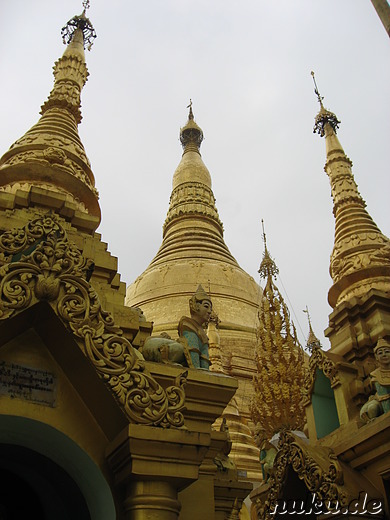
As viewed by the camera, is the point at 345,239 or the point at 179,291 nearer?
the point at 345,239

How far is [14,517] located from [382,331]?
9348mm

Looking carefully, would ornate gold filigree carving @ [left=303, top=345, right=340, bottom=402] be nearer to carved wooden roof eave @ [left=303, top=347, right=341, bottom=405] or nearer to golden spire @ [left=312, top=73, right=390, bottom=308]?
carved wooden roof eave @ [left=303, top=347, right=341, bottom=405]

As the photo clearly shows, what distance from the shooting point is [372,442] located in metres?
7.09

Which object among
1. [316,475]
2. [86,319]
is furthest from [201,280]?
[86,319]

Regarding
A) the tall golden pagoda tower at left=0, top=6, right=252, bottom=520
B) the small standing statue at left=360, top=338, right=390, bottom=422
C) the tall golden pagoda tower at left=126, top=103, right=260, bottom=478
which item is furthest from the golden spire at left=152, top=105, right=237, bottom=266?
the tall golden pagoda tower at left=0, top=6, right=252, bottom=520

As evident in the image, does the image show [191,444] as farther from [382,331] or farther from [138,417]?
[382,331]

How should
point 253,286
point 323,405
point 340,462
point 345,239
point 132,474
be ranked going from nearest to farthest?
1. point 132,474
2. point 340,462
3. point 323,405
4. point 345,239
5. point 253,286

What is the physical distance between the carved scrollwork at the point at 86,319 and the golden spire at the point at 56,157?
5.16 metres

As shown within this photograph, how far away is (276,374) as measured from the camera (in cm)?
1652

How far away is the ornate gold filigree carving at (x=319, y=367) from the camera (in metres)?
10.9

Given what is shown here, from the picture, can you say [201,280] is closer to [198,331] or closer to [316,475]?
[316,475]

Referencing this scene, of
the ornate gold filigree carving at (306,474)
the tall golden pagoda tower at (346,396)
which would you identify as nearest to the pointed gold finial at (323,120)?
the tall golden pagoda tower at (346,396)

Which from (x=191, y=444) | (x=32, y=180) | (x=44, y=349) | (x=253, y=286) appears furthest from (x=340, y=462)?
(x=253, y=286)

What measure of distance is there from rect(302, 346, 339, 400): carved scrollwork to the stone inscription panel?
799 centimetres
